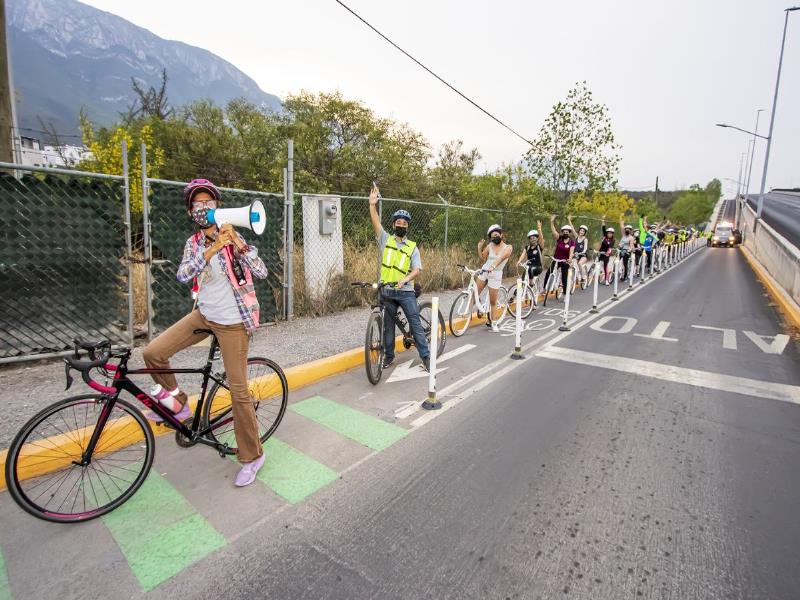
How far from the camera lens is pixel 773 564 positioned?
253 cm

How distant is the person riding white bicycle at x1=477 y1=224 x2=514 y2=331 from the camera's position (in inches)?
311

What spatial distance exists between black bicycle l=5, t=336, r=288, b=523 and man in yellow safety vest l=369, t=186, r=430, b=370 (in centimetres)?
196

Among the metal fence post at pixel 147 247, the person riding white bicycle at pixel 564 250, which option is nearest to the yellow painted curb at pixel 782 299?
the person riding white bicycle at pixel 564 250

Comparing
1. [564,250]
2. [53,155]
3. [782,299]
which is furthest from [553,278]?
[53,155]

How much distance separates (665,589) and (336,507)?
1.97 metres

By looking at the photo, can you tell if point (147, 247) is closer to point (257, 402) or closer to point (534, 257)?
point (257, 402)

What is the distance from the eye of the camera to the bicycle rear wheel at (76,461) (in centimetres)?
260

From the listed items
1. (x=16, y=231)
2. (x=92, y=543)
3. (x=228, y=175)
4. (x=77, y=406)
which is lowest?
(x=92, y=543)

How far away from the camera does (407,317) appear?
5.49m

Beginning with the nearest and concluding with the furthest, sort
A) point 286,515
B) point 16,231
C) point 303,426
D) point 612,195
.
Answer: point 286,515
point 303,426
point 16,231
point 612,195

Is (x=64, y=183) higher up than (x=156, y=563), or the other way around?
(x=64, y=183)

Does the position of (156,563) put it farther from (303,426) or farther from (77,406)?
(303,426)

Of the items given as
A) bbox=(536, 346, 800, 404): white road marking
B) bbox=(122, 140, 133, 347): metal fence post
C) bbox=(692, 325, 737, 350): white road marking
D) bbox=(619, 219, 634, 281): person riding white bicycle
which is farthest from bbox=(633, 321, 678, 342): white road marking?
bbox=(122, 140, 133, 347): metal fence post

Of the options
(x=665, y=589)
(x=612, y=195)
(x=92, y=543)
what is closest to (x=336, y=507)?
(x=92, y=543)
